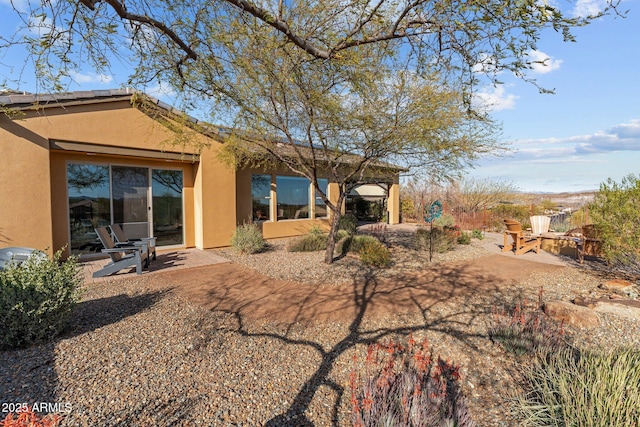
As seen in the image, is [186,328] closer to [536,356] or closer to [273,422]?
[273,422]

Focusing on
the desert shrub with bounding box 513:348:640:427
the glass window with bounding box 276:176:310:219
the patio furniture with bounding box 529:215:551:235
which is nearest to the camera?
the desert shrub with bounding box 513:348:640:427

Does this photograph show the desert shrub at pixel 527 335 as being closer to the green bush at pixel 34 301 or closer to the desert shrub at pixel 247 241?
the green bush at pixel 34 301

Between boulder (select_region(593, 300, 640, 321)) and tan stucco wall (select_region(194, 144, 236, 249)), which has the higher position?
tan stucco wall (select_region(194, 144, 236, 249))

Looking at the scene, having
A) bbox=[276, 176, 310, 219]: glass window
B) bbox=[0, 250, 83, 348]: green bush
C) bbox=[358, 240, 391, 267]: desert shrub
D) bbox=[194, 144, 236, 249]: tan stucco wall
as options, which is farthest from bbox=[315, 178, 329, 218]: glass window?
bbox=[0, 250, 83, 348]: green bush

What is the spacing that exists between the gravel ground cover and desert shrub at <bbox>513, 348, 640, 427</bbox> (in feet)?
0.86

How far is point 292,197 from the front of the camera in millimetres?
15047

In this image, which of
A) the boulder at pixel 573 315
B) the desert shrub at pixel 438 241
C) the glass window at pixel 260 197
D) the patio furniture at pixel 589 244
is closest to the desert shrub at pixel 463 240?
the desert shrub at pixel 438 241

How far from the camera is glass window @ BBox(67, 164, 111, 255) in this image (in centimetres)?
910

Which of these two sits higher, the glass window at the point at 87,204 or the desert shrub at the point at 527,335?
the glass window at the point at 87,204

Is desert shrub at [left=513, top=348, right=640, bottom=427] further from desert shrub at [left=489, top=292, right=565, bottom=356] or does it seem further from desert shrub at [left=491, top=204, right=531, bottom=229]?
desert shrub at [left=491, top=204, right=531, bottom=229]

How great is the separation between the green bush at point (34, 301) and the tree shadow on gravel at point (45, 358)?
0.56 ft

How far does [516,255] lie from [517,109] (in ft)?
24.9

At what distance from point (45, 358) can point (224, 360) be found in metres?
2.17

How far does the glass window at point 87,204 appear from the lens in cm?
910
